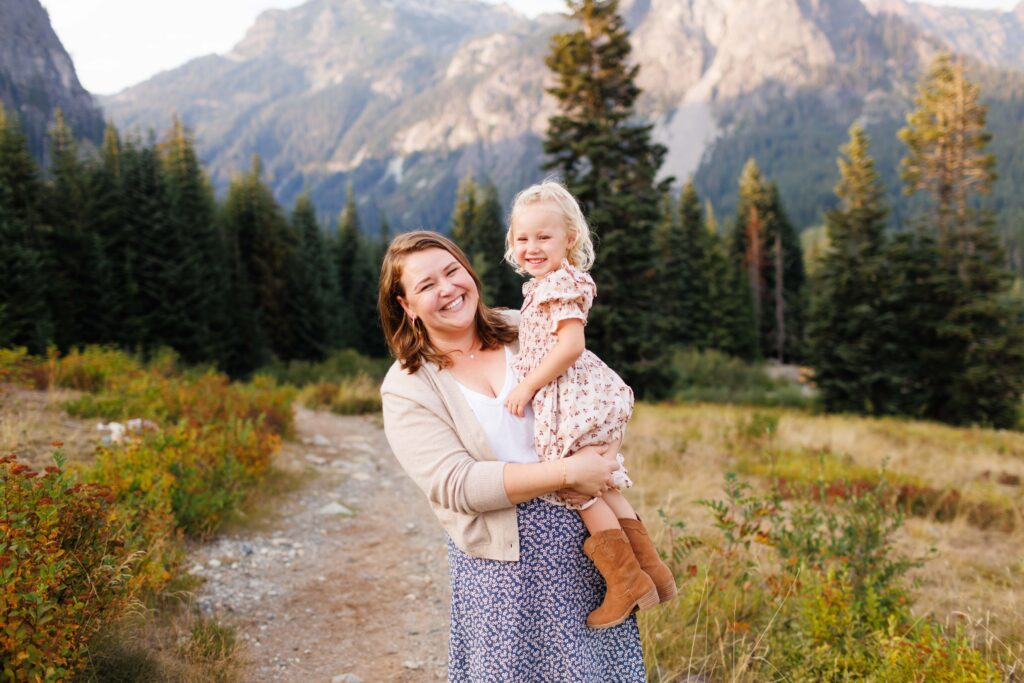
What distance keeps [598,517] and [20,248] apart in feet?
76.8

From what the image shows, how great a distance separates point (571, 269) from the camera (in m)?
2.29

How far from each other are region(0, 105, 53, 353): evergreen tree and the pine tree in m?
29.9

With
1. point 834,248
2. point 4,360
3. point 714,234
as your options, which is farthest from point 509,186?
point 4,360

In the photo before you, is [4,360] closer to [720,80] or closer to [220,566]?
[220,566]

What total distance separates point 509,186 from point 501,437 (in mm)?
199887

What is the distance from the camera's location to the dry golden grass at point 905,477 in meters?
3.65

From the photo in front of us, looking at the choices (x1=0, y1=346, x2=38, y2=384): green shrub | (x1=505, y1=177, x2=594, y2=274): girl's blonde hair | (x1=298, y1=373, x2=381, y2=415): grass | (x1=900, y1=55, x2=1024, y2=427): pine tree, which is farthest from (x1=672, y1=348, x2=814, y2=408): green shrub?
(x1=505, y1=177, x2=594, y2=274): girl's blonde hair

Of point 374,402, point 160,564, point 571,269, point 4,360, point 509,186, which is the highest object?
point 509,186

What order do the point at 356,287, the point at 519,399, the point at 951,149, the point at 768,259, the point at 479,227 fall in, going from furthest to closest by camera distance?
the point at 356,287, the point at 768,259, the point at 479,227, the point at 951,149, the point at 519,399

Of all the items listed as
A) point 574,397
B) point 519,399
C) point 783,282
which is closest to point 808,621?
point 574,397

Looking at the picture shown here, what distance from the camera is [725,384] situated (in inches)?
1090

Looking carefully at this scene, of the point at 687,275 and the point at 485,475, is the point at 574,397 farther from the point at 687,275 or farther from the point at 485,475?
the point at 687,275

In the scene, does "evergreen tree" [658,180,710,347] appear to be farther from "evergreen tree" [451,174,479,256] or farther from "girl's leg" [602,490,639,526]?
"girl's leg" [602,490,639,526]

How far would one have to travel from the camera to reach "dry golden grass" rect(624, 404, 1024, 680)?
144 inches
